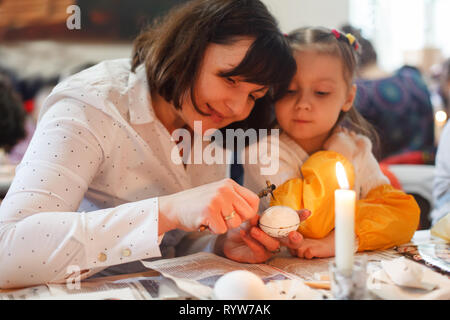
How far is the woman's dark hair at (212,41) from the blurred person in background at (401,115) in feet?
4.06

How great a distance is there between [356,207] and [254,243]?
289 millimetres

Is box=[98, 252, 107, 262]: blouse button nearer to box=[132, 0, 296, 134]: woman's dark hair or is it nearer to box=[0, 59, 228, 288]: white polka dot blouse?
box=[0, 59, 228, 288]: white polka dot blouse

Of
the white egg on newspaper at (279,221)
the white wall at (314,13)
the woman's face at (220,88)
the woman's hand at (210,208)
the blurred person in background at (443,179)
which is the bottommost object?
the blurred person in background at (443,179)

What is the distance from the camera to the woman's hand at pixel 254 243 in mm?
879

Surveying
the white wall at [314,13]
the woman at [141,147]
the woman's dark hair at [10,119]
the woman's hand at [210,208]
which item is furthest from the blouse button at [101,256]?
the white wall at [314,13]

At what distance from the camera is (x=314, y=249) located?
3.05 feet

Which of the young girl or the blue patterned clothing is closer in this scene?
the young girl

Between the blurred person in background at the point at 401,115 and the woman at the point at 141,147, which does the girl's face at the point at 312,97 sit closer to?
the woman at the point at 141,147

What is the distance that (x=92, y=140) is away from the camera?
3.05 feet

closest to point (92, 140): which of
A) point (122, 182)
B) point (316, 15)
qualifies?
point (122, 182)

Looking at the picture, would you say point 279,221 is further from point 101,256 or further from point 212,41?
point 212,41

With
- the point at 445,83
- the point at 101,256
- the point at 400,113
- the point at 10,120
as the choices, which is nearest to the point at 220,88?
the point at 101,256

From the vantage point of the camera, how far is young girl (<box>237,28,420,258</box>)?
1.00 meters

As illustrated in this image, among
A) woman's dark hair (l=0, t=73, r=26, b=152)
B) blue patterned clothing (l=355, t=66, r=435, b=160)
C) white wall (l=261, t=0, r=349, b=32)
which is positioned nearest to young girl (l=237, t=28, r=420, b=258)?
blue patterned clothing (l=355, t=66, r=435, b=160)
